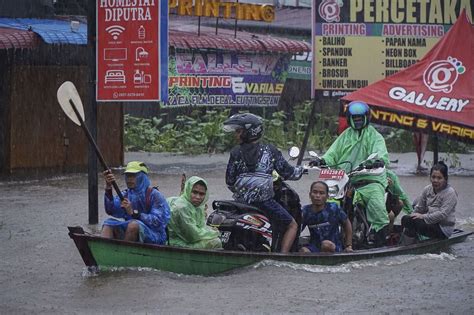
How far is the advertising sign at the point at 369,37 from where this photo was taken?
757 inches

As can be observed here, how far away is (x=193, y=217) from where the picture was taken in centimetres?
1036

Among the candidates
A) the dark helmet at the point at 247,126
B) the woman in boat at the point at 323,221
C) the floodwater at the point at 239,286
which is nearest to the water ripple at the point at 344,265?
the floodwater at the point at 239,286

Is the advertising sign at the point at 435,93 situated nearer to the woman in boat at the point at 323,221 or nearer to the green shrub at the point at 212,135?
the green shrub at the point at 212,135

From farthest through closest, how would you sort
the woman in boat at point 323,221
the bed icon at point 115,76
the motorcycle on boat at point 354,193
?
1. the bed icon at point 115,76
2. the motorcycle on boat at point 354,193
3. the woman in boat at point 323,221

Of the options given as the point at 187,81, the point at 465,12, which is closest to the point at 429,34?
the point at 465,12

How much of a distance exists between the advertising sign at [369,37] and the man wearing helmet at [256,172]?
29.3ft

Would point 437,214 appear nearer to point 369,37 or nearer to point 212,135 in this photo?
point 369,37

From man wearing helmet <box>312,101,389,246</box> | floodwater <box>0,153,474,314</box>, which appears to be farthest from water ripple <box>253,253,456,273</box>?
man wearing helmet <box>312,101,389,246</box>

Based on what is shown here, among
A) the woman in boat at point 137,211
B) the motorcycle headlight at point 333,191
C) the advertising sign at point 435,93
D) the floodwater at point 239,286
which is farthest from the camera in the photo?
the advertising sign at point 435,93

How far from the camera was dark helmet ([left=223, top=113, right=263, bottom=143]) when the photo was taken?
10609 mm

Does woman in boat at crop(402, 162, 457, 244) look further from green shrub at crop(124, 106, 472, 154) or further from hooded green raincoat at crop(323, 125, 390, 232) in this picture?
green shrub at crop(124, 106, 472, 154)

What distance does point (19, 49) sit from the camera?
1847cm

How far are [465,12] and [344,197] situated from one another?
8229 mm

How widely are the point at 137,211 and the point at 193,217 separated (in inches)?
20.8
